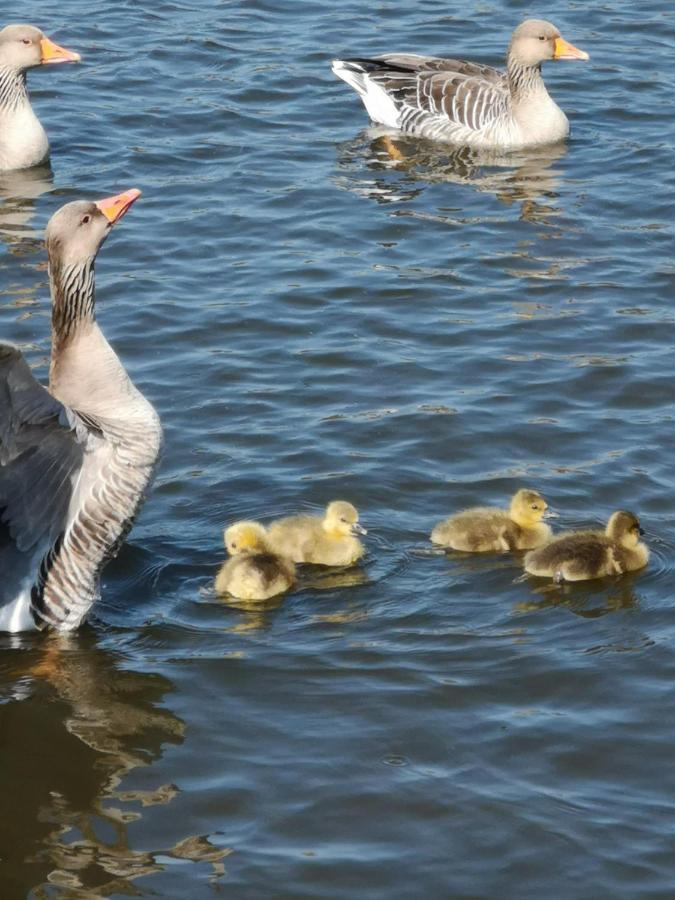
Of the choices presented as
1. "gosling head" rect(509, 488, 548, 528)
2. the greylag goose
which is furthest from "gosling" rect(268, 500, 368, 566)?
the greylag goose

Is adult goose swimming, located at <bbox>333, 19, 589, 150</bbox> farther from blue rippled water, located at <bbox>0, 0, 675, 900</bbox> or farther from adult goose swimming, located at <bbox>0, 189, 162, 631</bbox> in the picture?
adult goose swimming, located at <bbox>0, 189, 162, 631</bbox>

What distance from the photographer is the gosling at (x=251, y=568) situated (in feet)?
26.8

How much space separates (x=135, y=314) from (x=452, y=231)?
286 centimetres

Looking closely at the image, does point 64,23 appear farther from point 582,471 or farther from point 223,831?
point 223,831

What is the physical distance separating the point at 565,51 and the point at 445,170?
1.88 meters

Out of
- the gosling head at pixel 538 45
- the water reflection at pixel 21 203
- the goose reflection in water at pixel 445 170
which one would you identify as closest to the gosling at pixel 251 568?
the water reflection at pixel 21 203

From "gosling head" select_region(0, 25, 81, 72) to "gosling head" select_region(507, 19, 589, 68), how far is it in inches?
158

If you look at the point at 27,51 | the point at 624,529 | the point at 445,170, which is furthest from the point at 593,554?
the point at 27,51

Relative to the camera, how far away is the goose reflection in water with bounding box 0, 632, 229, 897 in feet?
21.6

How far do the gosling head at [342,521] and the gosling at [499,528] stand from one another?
0.45 meters

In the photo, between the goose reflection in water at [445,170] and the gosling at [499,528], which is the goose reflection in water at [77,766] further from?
the goose reflection in water at [445,170]

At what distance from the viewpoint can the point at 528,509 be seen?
873cm

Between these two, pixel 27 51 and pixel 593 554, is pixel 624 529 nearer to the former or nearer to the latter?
pixel 593 554

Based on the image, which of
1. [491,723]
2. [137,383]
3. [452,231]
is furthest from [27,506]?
[452,231]
